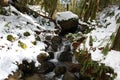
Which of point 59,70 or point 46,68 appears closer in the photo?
point 59,70

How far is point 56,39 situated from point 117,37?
234 inches

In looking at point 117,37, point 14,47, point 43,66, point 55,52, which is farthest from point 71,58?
point 117,37

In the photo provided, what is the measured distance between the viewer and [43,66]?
10.3 metres

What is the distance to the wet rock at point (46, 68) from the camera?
10.1 m

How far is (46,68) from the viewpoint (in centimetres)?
1023

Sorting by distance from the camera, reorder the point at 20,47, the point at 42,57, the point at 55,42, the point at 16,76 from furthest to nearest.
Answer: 1. the point at 55,42
2. the point at 42,57
3. the point at 20,47
4. the point at 16,76

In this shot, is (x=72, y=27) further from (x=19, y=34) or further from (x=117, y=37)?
(x=117, y=37)

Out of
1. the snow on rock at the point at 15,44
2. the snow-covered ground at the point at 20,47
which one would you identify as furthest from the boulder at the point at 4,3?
the snow on rock at the point at 15,44

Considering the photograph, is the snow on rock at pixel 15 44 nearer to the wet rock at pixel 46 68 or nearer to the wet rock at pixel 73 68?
the wet rock at pixel 46 68

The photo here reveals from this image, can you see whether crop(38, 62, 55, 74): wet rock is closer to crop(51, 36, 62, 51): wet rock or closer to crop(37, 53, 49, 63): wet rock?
crop(37, 53, 49, 63): wet rock

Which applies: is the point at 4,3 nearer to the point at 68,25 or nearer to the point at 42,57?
the point at 68,25

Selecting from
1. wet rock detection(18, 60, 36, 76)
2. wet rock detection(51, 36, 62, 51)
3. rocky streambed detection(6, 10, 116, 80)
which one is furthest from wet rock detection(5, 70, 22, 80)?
wet rock detection(51, 36, 62, 51)

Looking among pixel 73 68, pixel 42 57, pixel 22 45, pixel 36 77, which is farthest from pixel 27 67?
pixel 73 68

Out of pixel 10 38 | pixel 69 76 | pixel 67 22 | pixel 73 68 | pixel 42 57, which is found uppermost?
pixel 67 22
